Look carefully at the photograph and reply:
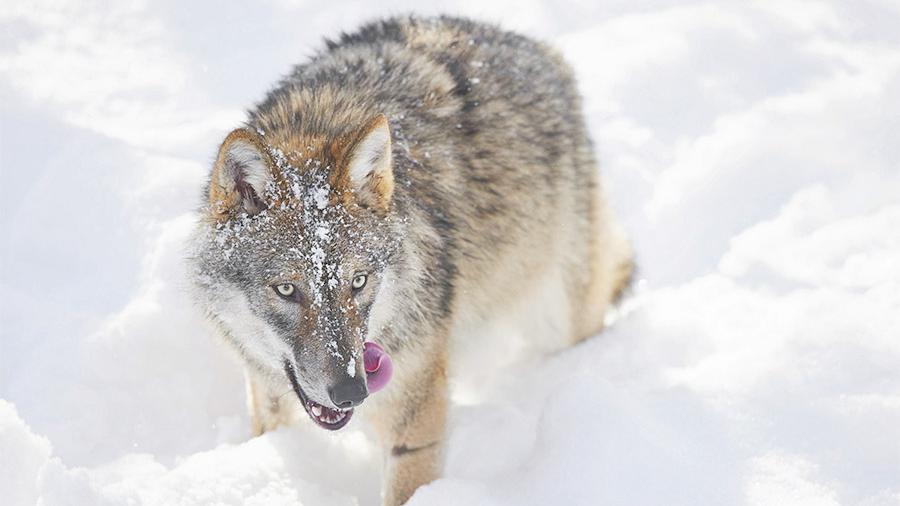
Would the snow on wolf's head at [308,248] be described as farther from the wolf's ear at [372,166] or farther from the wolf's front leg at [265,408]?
the wolf's front leg at [265,408]

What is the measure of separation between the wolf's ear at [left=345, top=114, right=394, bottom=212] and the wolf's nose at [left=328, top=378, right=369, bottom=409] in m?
0.69

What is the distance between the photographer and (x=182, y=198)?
557cm

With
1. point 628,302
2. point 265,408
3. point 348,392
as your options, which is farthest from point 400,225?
point 628,302

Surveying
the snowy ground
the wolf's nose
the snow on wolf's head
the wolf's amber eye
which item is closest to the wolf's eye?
the snow on wolf's head

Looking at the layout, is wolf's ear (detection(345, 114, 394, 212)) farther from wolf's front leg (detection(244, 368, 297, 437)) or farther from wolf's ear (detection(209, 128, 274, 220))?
wolf's front leg (detection(244, 368, 297, 437))

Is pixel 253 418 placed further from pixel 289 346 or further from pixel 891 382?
pixel 891 382

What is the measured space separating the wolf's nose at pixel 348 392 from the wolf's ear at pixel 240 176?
72 cm

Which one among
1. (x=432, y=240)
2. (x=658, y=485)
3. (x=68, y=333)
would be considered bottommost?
(x=68, y=333)

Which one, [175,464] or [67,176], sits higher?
[67,176]

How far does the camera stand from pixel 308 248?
3.26 m

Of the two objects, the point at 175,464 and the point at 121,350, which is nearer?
the point at 175,464

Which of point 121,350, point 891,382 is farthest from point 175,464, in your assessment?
point 891,382

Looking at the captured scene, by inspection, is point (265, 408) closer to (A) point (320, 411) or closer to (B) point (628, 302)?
(A) point (320, 411)

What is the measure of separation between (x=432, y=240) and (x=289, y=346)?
34.8 inches
